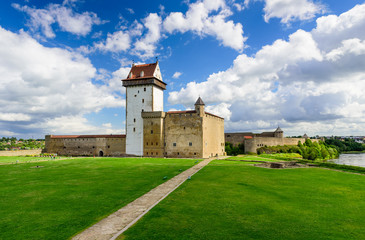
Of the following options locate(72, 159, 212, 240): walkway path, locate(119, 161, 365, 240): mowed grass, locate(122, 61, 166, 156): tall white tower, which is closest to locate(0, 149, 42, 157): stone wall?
locate(122, 61, 166, 156): tall white tower

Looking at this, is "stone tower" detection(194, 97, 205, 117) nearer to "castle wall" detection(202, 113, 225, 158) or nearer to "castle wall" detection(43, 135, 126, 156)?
"castle wall" detection(202, 113, 225, 158)

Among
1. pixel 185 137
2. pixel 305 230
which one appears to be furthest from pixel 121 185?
pixel 185 137

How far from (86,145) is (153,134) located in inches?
652

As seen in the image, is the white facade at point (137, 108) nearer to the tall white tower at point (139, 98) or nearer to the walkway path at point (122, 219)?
the tall white tower at point (139, 98)

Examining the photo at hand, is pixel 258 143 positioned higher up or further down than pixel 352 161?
higher up

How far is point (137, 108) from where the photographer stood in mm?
42156

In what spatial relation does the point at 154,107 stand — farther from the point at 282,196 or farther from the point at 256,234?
the point at 256,234

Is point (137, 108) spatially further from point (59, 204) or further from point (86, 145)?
point (59, 204)

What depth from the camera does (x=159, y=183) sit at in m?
14.5

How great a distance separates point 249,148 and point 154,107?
24914mm

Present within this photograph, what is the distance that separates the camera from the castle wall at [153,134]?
39875 mm

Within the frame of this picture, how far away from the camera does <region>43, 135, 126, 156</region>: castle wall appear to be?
44656mm

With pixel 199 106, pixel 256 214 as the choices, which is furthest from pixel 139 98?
pixel 256 214

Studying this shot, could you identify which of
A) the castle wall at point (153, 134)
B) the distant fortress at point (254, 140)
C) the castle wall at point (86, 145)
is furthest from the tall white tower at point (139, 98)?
the distant fortress at point (254, 140)
